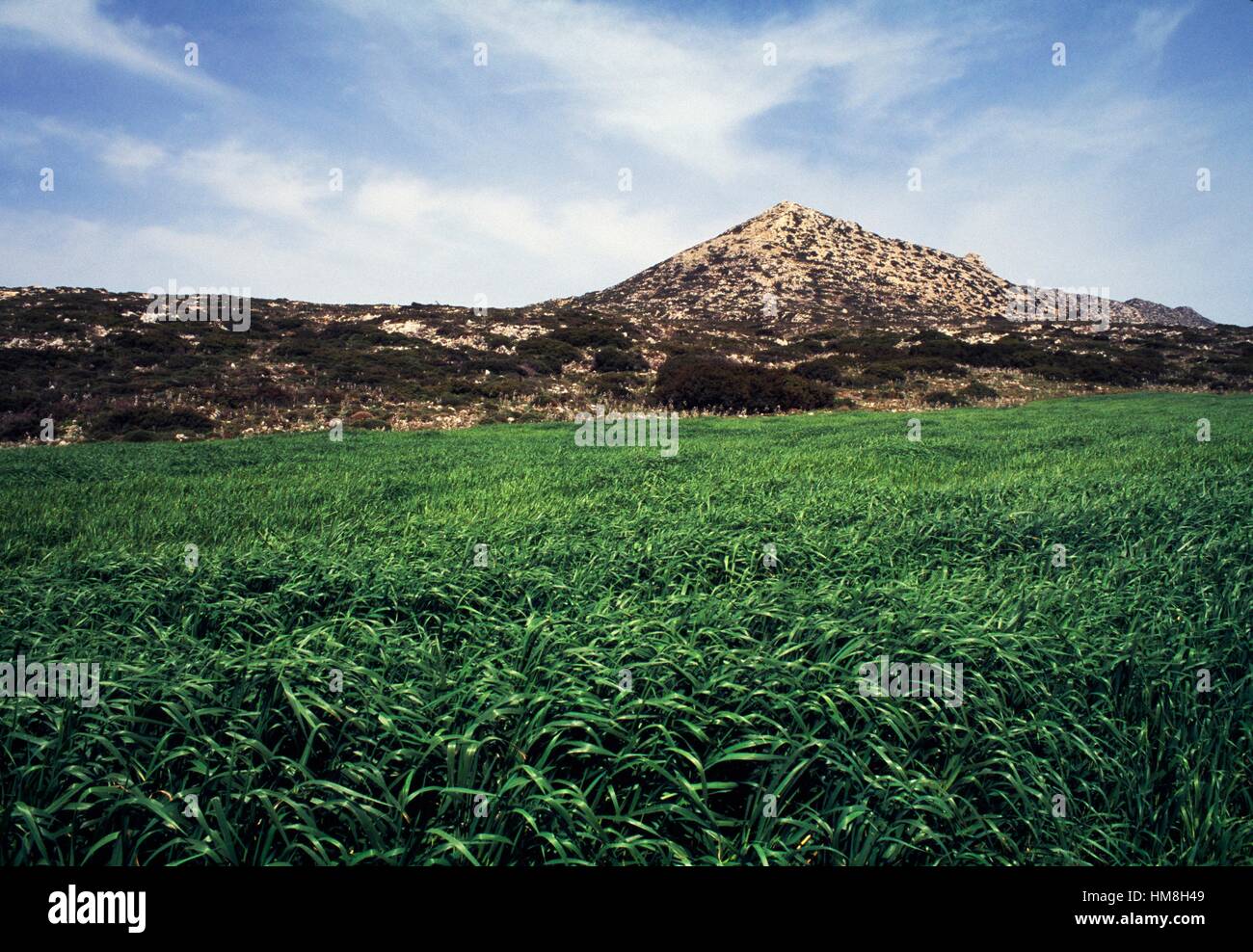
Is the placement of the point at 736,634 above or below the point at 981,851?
above

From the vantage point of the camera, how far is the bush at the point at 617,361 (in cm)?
4216

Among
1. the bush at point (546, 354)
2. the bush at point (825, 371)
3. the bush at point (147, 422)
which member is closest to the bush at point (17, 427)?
the bush at point (147, 422)

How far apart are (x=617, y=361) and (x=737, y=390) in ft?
37.5

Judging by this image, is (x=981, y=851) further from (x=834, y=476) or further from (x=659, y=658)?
(x=834, y=476)

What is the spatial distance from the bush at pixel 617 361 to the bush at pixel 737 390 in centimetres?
624

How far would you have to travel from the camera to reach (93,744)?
9.36ft

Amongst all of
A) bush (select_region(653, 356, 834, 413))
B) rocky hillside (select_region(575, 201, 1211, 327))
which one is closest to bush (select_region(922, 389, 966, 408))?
bush (select_region(653, 356, 834, 413))

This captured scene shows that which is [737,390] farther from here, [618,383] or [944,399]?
[944,399]

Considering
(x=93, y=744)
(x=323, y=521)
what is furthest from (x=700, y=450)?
(x=93, y=744)

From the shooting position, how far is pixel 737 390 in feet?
111

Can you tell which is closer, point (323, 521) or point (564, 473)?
point (323, 521)

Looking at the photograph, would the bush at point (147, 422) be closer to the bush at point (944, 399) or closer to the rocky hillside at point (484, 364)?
the rocky hillside at point (484, 364)

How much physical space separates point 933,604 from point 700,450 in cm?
1138
